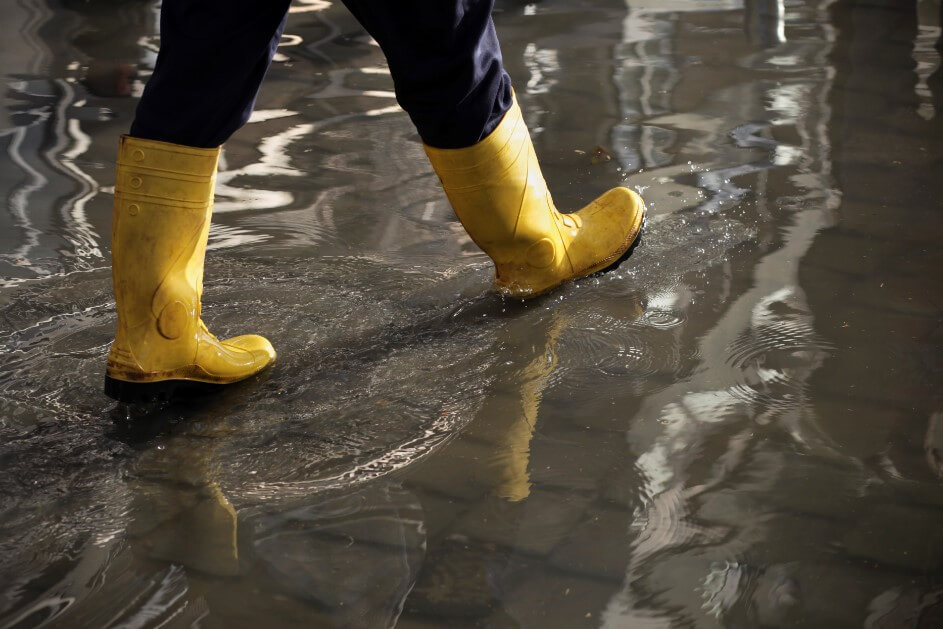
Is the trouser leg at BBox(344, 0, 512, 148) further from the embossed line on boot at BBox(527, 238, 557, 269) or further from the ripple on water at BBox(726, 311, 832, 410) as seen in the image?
the ripple on water at BBox(726, 311, 832, 410)

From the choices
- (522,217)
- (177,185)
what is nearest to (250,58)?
(177,185)

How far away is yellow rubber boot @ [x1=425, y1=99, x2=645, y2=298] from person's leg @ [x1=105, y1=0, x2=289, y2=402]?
0.42m

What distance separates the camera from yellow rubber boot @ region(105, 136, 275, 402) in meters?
1.67

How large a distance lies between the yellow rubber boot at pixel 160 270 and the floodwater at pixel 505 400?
7 cm

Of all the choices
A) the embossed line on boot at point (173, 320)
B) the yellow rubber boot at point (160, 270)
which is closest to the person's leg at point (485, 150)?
the yellow rubber boot at point (160, 270)

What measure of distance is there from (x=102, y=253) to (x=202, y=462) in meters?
0.97

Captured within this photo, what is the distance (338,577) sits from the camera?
132cm

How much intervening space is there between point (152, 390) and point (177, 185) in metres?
0.35

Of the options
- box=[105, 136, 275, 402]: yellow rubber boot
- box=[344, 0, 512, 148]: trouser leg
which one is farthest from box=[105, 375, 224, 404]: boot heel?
box=[344, 0, 512, 148]: trouser leg

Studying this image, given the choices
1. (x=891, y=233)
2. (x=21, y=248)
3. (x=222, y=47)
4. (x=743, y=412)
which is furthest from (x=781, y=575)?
(x=21, y=248)

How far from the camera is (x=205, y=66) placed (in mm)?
1597

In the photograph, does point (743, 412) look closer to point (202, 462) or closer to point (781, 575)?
point (781, 575)

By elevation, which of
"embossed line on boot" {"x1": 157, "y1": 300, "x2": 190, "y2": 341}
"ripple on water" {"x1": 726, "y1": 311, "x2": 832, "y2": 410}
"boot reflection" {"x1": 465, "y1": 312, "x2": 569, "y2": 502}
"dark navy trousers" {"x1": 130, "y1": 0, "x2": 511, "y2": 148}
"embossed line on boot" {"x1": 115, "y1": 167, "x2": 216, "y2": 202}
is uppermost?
"dark navy trousers" {"x1": 130, "y1": 0, "x2": 511, "y2": 148}

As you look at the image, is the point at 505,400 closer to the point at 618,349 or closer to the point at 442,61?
the point at 618,349
